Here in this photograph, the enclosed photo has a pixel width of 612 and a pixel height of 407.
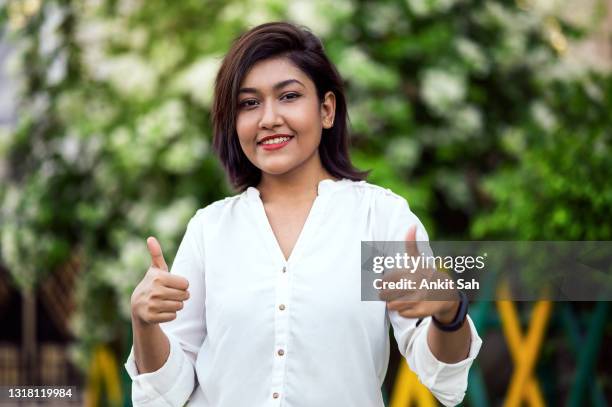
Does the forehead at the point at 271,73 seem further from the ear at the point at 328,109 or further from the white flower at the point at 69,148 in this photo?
the white flower at the point at 69,148

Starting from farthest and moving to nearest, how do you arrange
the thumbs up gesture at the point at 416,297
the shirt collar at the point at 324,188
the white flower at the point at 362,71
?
the white flower at the point at 362,71 < the shirt collar at the point at 324,188 < the thumbs up gesture at the point at 416,297

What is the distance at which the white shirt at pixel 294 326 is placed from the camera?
177 centimetres

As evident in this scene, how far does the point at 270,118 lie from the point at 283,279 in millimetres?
310

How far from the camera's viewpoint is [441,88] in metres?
4.99

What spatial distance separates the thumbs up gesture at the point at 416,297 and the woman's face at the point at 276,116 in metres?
0.37

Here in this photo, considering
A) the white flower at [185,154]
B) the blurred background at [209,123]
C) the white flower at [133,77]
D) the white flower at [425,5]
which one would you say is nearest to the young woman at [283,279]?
the blurred background at [209,123]

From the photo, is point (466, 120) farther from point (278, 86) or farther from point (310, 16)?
point (278, 86)

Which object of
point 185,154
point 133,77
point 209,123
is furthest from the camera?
point 133,77

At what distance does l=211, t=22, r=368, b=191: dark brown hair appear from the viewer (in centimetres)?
190

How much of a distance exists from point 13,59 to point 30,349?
2.67m

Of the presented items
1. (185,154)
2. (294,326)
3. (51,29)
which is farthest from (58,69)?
(294,326)

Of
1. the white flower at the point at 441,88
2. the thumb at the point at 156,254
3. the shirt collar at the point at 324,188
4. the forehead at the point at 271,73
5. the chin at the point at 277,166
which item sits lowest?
the thumb at the point at 156,254

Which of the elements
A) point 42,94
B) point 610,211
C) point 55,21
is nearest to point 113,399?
point 42,94

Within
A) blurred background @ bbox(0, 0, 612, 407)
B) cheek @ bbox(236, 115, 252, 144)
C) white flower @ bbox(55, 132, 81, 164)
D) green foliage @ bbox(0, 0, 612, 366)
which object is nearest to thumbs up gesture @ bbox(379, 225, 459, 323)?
cheek @ bbox(236, 115, 252, 144)
